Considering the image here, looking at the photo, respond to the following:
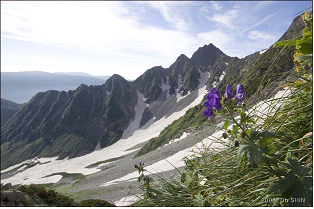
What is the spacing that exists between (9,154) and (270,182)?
174m

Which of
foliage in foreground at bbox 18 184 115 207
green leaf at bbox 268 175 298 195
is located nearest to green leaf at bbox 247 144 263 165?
Answer: green leaf at bbox 268 175 298 195

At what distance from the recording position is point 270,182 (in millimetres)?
1750

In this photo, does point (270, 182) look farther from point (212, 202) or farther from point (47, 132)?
point (47, 132)

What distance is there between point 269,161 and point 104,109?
14859 cm

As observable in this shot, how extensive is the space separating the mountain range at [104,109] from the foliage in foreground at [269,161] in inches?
4302

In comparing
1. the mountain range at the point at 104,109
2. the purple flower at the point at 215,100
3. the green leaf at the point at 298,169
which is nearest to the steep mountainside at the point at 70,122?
the mountain range at the point at 104,109

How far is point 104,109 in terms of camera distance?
472ft

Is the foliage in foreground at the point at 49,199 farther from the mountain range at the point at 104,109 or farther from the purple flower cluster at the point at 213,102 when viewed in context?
the mountain range at the point at 104,109

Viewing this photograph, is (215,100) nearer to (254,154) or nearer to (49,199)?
(254,154)

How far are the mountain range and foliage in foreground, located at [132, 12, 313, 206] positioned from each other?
4302 inches

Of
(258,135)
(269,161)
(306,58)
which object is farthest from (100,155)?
(306,58)

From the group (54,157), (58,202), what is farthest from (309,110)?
(54,157)

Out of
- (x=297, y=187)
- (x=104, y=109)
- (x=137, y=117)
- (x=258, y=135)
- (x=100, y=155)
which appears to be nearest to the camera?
(x=297, y=187)

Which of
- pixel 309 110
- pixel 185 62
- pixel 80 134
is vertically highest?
pixel 185 62
